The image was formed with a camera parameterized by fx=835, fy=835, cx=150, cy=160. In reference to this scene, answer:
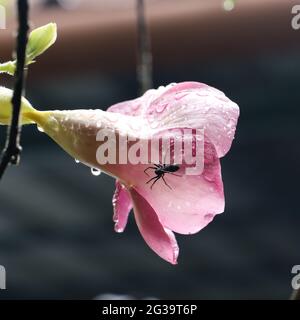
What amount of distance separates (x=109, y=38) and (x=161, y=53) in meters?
0.13

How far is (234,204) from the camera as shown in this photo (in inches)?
77.4

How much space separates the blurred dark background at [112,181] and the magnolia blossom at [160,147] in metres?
1.41

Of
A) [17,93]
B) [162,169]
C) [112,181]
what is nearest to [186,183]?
[162,169]

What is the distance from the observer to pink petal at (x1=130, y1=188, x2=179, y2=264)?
45cm

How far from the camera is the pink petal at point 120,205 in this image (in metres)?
0.49

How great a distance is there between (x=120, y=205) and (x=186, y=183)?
0.06 meters

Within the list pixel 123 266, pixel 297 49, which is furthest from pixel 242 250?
pixel 297 49

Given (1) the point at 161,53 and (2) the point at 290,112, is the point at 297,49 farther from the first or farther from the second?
(1) the point at 161,53

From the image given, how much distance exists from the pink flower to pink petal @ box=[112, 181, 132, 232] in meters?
0.02

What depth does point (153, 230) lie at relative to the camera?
0.45 m

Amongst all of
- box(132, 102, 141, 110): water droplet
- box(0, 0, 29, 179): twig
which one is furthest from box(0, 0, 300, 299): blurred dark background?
box(0, 0, 29, 179): twig

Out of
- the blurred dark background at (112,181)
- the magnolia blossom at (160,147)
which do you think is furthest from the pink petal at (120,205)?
the blurred dark background at (112,181)

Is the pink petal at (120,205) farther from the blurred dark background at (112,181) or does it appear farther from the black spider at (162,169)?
the blurred dark background at (112,181)

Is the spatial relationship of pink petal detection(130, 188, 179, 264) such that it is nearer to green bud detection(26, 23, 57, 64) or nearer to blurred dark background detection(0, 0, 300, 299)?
green bud detection(26, 23, 57, 64)
